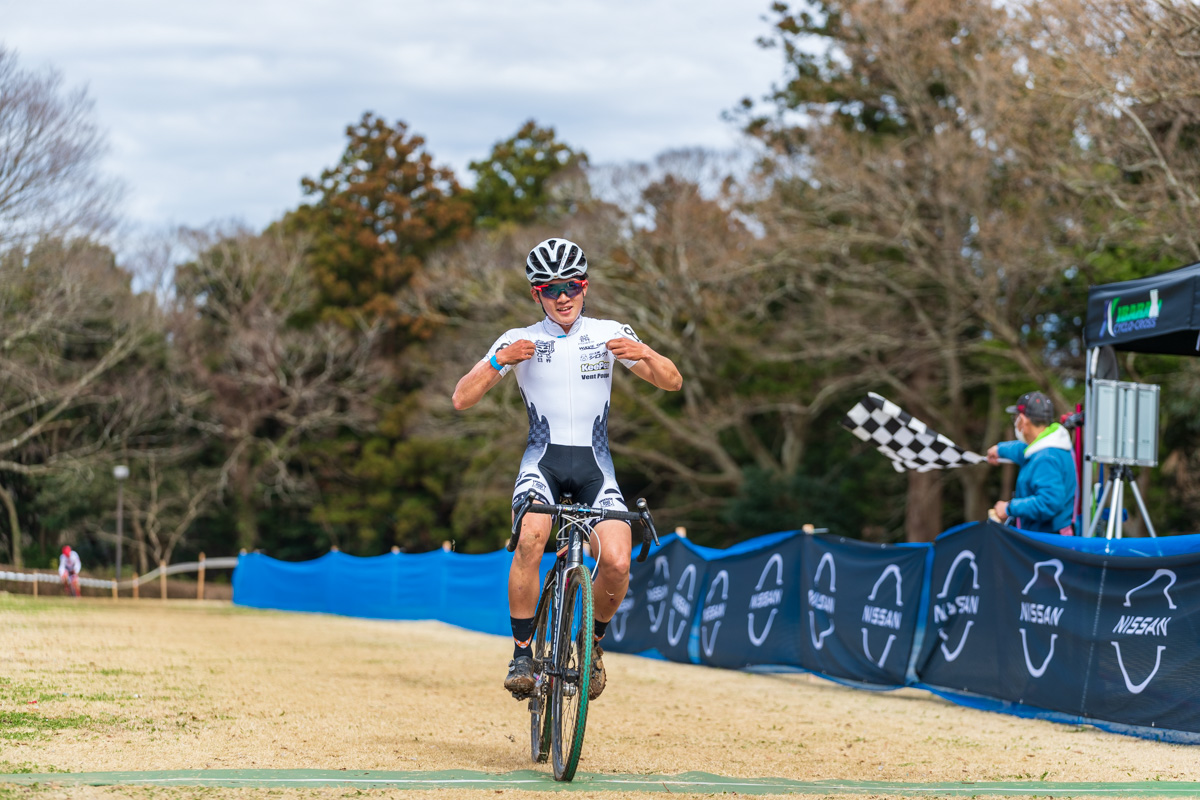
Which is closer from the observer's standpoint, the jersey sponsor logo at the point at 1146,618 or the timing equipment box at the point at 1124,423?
the jersey sponsor logo at the point at 1146,618

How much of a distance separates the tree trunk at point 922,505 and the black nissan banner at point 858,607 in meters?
20.3

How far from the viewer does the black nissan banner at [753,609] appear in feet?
43.1

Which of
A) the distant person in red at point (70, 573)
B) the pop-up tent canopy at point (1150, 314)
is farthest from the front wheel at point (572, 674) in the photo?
the distant person in red at point (70, 573)

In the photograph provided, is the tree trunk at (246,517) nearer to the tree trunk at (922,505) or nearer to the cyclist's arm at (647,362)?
the tree trunk at (922,505)

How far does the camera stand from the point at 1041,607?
9492 millimetres

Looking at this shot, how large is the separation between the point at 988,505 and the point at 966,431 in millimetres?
1969

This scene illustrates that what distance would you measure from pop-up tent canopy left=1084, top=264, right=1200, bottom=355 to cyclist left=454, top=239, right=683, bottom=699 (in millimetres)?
5631

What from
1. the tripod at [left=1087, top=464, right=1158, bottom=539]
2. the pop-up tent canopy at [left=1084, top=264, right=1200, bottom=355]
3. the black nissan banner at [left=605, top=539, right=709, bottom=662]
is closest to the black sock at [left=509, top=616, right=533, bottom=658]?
the tripod at [left=1087, top=464, right=1158, bottom=539]

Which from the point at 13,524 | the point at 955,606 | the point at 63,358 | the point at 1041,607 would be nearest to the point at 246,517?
the point at 13,524

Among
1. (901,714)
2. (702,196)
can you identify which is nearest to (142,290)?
(702,196)

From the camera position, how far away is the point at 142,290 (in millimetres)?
45625

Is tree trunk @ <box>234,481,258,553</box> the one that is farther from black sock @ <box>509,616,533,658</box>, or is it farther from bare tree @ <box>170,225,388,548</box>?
black sock @ <box>509,616,533,658</box>

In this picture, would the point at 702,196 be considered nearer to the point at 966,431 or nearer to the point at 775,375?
the point at 775,375

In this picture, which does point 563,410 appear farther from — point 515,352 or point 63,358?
point 63,358
